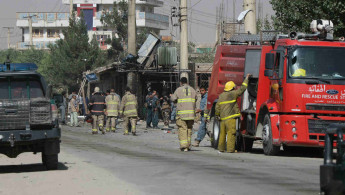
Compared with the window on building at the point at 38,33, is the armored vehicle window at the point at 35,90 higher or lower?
lower

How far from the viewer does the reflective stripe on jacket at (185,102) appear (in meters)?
19.5

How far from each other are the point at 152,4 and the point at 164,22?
5.06 m

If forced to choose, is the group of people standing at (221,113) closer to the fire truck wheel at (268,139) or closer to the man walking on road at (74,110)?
the fire truck wheel at (268,139)

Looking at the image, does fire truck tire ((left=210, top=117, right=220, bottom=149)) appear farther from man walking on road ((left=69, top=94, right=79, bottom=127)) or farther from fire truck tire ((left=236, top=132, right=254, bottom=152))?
man walking on road ((left=69, top=94, right=79, bottom=127))

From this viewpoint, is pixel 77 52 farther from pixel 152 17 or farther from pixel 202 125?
pixel 152 17

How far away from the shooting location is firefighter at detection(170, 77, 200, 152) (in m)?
19.4

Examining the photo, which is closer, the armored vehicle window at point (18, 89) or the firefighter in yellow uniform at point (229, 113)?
the armored vehicle window at point (18, 89)

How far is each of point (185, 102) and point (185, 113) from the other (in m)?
0.29

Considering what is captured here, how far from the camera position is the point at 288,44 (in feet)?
57.8

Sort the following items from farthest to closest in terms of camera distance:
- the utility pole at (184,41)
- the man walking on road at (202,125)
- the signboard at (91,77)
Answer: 1. the signboard at (91,77)
2. the utility pole at (184,41)
3. the man walking on road at (202,125)

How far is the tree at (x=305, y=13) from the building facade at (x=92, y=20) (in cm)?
9871

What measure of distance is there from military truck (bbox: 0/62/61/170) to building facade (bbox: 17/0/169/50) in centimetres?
10995

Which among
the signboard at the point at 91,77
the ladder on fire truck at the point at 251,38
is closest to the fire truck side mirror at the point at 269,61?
the ladder on fire truck at the point at 251,38

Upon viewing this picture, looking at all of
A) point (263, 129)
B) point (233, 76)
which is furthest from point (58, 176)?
point (233, 76)
